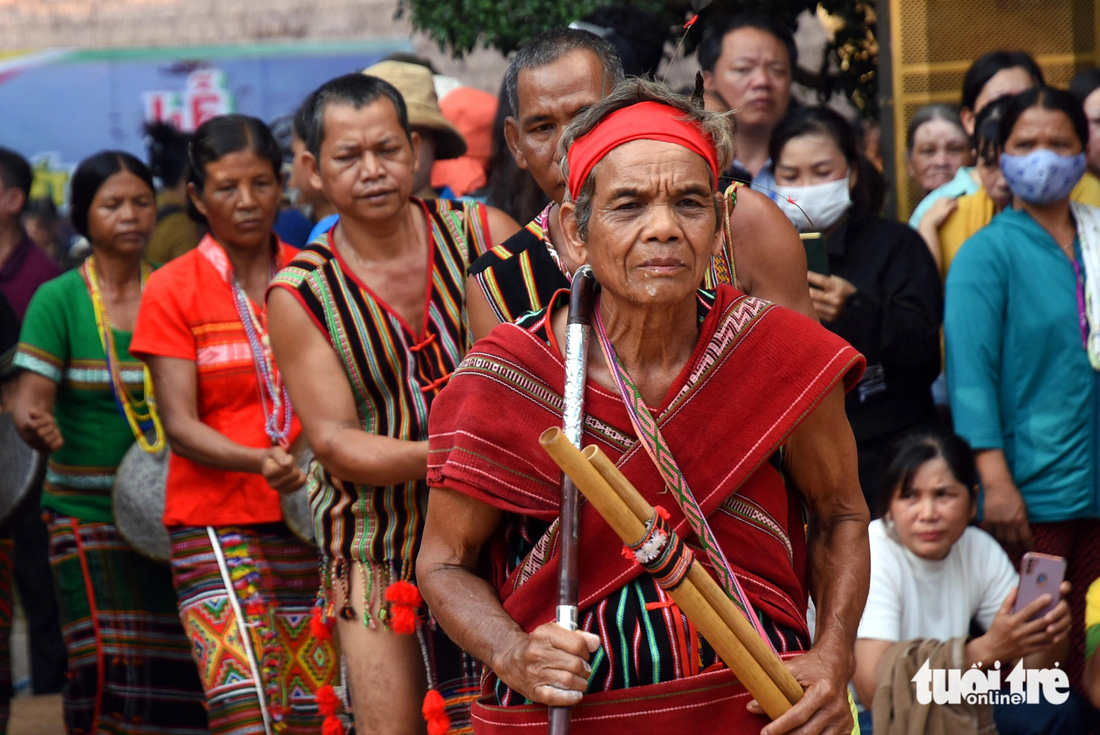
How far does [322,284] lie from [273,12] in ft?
31.9

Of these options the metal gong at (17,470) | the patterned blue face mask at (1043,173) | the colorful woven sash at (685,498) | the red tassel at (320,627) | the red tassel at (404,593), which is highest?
the patterned blue face mask at (1043,173)

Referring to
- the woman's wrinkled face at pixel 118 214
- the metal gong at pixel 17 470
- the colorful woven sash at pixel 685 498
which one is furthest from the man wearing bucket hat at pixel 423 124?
the colorful woven sash at pixel 685 498

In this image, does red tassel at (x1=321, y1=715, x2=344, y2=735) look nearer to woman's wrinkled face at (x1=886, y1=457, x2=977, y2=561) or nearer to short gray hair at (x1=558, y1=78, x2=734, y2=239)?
woman's wrinkled face at (x1=886, y1=457, x2=977, y2=561)

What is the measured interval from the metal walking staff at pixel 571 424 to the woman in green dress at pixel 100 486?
3621mm

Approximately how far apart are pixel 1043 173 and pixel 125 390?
11.9 feet

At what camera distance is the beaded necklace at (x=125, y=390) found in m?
5.71

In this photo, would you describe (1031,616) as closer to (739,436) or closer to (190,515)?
(739,436)

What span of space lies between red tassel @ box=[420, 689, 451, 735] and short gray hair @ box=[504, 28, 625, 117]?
1.53 meters

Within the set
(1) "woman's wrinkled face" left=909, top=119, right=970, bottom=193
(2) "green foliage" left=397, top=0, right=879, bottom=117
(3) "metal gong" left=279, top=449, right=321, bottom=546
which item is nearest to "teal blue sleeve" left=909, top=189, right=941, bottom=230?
(1) "woman's wrinkled face" left=909, top=119, right=970, bottom=193

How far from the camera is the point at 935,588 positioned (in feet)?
→ 16.2

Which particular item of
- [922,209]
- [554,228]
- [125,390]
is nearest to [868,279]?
[922,209]

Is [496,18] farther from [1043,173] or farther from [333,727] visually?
[333,727]

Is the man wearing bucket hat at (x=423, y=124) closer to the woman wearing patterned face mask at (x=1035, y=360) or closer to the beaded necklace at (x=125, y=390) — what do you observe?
the beaded necklace at (x=125, y=390)

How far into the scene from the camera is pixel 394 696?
3924 millimetres
